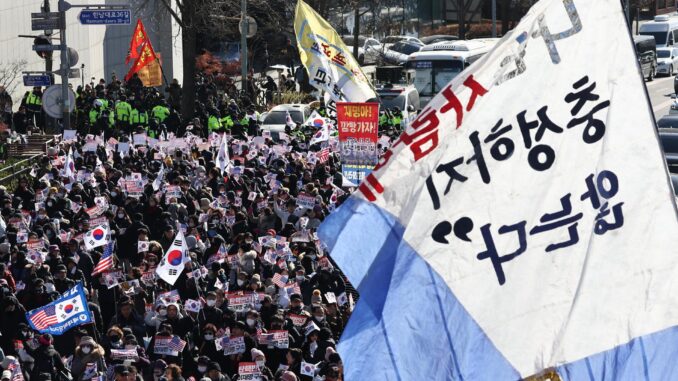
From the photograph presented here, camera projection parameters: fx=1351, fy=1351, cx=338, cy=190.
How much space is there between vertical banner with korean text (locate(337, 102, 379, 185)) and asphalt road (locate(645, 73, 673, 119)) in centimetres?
2360

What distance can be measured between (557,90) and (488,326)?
986 mm

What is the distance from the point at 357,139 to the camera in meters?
17.3

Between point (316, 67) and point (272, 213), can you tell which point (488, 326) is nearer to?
point (272, 213)

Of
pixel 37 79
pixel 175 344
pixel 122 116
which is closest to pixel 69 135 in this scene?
pixel 37 79

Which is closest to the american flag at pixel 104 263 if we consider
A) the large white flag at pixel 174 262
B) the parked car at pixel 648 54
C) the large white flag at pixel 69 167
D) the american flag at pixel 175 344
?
the large white flag at pixel 174 262

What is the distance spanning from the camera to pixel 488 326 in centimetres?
540

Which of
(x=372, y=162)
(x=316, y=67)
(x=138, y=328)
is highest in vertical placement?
(x=316, y=67)

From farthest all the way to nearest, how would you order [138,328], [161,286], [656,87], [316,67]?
[656,87], [316,67], [161,286], [138,328]

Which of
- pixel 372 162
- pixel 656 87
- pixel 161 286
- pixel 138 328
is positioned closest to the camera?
pixel 138 328

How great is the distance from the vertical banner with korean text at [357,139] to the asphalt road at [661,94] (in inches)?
929

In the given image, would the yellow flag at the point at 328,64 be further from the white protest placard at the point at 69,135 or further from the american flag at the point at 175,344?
the american flag at the point at 175,344

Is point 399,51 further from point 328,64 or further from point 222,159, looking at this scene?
point 328,64

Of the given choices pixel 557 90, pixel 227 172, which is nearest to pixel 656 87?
pixel 227 172

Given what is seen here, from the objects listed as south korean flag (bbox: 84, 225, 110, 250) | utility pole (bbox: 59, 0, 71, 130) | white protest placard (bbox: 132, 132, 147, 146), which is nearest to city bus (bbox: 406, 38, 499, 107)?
utility pole (bbox: 59, 0, 71, 130)
